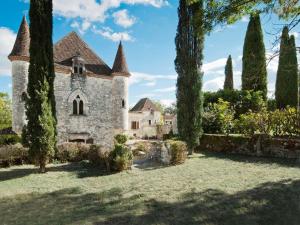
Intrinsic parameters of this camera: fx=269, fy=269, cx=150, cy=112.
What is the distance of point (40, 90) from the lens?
1205 cm

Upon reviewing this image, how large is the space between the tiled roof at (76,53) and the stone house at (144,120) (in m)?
17.9

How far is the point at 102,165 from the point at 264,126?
8.31 m

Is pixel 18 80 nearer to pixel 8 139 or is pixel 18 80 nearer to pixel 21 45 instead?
pixel 21 45

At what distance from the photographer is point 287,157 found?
12.2 metres

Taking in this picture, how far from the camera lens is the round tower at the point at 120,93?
26.3 m

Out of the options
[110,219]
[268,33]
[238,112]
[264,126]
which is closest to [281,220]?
[110,219]

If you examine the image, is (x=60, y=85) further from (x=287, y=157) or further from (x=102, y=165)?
(x=287, y=157)

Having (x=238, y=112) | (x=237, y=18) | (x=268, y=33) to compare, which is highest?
(x=237, y=18)

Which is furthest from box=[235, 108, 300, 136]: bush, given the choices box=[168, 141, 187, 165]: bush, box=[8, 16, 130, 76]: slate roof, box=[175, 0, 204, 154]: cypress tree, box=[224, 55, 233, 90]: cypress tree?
box=[224, 55, 233, 90]: cypress tree

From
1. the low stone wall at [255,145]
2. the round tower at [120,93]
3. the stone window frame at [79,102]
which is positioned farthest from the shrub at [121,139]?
the low stone wall at [255,145]

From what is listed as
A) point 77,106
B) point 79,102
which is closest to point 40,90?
point 77,106

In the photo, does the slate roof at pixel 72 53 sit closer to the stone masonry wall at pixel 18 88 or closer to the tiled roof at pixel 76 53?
the tiled roof at pixel 76 53

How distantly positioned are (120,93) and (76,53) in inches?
222

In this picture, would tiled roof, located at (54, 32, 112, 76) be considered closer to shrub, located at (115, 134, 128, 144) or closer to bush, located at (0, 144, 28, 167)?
shrub, located at (115, 134, 128, 144)
